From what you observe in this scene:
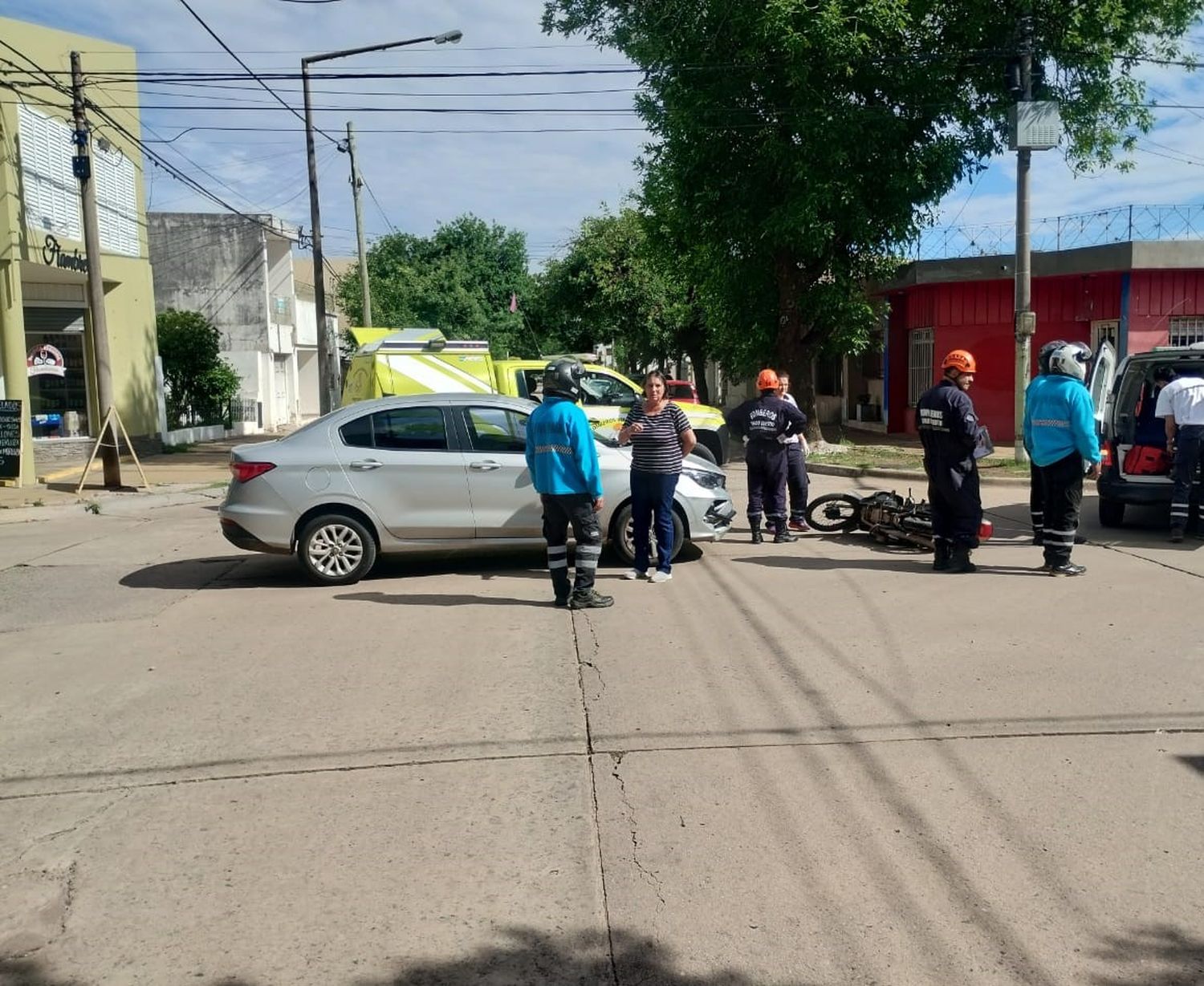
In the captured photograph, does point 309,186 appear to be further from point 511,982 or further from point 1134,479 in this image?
point 511,982

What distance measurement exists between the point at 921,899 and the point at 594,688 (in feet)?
8.44

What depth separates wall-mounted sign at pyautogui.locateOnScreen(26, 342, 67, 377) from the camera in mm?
21688

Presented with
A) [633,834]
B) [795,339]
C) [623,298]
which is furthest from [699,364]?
[633,834]

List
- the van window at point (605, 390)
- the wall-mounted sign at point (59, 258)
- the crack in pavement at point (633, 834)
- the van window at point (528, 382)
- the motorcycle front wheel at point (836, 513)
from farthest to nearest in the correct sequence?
the wall-mounted sign at point (59, 258) < the van window at point (605, 390) < the van window at point (528, 382) < the motorcycle front wheel at point (836, 513) < the crack in pavement at point (633, 834)

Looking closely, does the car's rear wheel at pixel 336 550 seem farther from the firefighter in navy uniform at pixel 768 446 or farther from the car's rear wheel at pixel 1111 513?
the car's rear wheel at pixel 1111 513

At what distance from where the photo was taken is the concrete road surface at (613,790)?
11.2 ft

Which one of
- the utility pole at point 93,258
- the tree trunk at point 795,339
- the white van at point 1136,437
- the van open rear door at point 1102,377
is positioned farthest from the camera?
the tree trunk at point 795,339

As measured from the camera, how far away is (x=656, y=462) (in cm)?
864

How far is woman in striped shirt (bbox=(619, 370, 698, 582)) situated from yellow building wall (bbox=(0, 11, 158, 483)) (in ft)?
41.7

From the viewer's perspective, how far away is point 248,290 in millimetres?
38000

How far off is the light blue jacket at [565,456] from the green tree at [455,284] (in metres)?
31.2

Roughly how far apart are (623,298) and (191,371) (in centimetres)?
1643

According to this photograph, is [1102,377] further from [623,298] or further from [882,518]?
[623,298]

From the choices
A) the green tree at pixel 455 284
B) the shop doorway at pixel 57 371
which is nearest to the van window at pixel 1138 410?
the shop doorway at pixel 57 371
